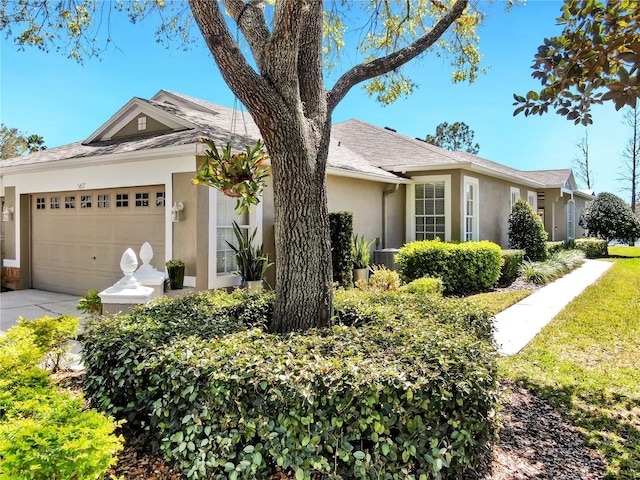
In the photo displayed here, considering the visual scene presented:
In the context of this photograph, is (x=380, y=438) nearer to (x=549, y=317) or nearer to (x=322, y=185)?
(x=322, y=185)

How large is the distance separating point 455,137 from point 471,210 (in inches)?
1392

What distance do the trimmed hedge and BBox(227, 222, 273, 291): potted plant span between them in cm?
490

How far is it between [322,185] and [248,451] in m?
2.70

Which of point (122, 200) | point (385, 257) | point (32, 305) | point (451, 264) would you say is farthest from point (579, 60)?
point (32, 305)

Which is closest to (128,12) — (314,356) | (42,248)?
(42,248)

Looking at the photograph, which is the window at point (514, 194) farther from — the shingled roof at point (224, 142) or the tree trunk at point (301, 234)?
the tree trunk at point (301, 234)

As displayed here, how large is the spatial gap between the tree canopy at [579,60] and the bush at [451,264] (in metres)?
6.20

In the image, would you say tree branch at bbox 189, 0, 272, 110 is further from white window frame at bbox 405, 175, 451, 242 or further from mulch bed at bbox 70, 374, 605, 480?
white window frame at bbox 405, 175, 451, 242

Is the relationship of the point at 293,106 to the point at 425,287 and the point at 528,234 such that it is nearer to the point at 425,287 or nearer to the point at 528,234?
the point at 425,287

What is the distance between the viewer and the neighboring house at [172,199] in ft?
28.1

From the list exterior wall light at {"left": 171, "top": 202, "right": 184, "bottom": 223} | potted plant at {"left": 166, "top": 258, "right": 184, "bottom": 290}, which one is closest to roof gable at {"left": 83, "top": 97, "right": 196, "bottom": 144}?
exterior wall light at {"left": 171, "top": 202, "right": 184, "bottom": 223}

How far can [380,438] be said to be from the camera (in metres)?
2.80

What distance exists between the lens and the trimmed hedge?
9.16 ft

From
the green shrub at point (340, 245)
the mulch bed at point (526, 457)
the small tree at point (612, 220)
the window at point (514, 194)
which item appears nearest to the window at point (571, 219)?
the small tree at point (612, 220)
